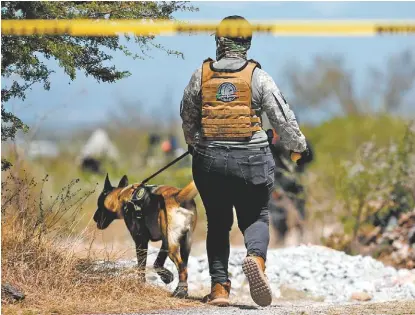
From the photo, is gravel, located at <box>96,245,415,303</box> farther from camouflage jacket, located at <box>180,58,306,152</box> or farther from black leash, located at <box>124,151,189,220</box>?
camouflage jacket, located at <box>180,58,306,152</box>

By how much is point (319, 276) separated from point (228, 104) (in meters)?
4.15

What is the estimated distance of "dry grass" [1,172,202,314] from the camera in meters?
7.86

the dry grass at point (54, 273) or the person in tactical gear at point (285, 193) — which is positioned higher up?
the dry grass at point (54, 273)

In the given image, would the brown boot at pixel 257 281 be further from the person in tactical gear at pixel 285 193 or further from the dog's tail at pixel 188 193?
the person in tactical gear at pixel 285 193

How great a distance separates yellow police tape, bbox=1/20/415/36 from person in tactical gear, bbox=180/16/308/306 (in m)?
0.15

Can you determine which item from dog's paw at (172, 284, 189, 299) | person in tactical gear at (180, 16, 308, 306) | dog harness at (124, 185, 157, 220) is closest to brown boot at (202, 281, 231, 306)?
dog's paw at (172, 284, 189, 299)

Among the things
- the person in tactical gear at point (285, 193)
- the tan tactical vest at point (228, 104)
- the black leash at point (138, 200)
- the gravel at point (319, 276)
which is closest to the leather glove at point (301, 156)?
the tan tactical vest at point (228, 104)

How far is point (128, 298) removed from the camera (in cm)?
828

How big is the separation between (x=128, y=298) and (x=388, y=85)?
1417 cm

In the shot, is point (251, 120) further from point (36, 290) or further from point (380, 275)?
point (380, 275)

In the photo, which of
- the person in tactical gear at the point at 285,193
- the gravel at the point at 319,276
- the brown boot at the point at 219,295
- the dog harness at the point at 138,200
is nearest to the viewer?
the brown boot at the point at 219,295

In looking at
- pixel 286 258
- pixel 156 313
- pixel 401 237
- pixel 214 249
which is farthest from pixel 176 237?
pixel 401 237

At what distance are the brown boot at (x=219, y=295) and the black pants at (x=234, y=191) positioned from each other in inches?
2.0

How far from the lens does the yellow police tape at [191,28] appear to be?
7.80m
